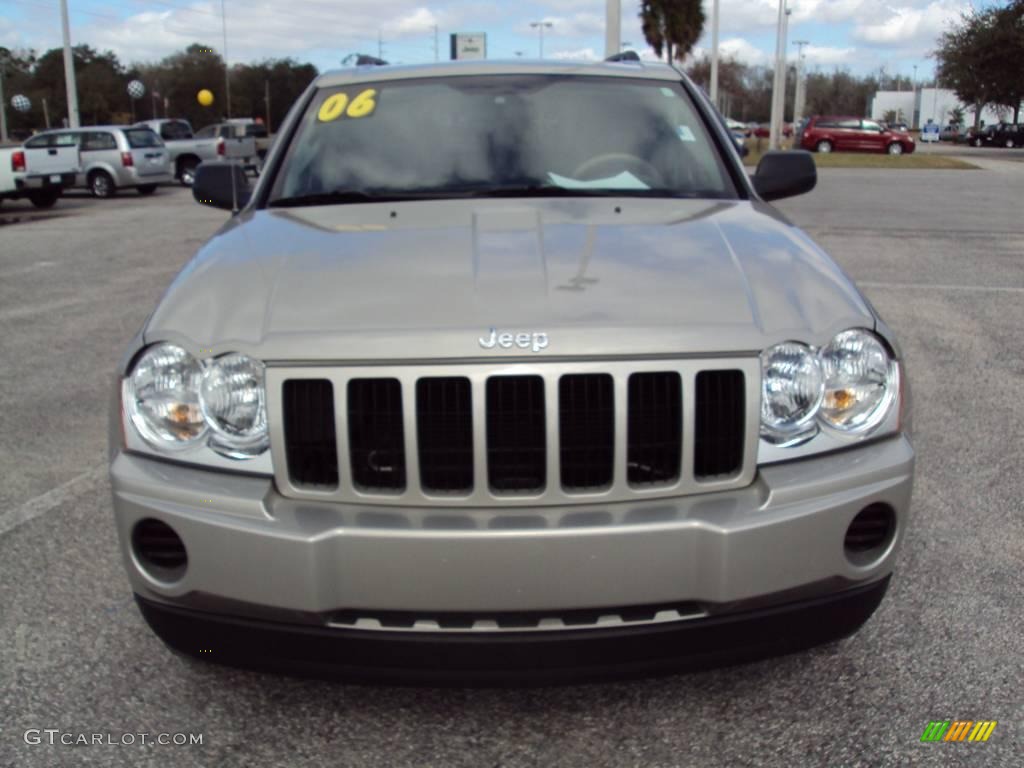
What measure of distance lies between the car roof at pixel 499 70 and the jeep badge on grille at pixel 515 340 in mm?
2015

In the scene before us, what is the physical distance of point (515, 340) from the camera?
7.38 feet

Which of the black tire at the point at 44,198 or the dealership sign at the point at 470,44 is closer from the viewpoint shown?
the black tire at the point at 44,198

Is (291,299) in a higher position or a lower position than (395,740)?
higher

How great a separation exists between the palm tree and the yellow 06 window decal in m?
53.4

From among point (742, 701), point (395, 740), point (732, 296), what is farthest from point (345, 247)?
point (742, 701)

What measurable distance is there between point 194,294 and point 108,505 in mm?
1952

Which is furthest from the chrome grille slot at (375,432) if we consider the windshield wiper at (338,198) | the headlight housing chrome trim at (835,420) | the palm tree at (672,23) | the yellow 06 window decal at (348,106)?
the palm tree at (672,23)

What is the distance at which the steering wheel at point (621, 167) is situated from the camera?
3557 millimetres

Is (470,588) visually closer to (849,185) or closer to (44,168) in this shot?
(44,168)

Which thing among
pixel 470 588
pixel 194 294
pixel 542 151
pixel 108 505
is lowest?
pixel 108 505

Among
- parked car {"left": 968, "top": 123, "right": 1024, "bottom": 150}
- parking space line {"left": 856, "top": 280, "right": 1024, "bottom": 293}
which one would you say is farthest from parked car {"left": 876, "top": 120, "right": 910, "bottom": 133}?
parking space line {"left": 856, "top": 280, "right": 1024, "bottom": 293}

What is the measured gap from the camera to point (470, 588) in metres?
2.15

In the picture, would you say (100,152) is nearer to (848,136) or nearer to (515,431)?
(515,431)

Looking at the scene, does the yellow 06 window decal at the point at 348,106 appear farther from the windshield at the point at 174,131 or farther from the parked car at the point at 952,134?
the parked car at the point at 952,134
